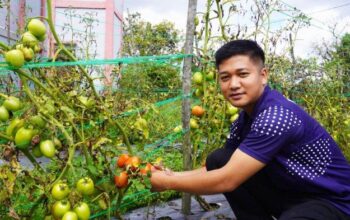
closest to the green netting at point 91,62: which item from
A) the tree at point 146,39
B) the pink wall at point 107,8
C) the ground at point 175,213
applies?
the ground at point 175,213

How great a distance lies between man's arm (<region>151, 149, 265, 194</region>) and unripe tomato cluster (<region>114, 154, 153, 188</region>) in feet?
0.35

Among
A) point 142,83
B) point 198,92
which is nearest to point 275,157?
point 198,92

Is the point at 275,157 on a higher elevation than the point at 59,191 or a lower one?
higher

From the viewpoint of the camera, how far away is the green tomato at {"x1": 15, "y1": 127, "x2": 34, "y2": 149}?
1650mm

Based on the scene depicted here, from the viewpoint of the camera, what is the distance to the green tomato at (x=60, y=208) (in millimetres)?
1662

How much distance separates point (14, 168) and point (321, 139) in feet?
4.15

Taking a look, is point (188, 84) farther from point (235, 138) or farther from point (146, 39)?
point (146, 39)

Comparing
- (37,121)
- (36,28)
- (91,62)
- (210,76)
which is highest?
(36,28)

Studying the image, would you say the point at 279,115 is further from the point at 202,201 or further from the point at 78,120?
the point at 202,201

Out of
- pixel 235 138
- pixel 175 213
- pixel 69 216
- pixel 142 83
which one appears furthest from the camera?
pixel 142 83

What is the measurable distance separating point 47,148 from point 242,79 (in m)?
0.84

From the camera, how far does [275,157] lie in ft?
6.20

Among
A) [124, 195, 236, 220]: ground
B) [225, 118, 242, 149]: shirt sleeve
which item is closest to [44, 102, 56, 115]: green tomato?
[225, 118, 242, 149]: shirt sleeve

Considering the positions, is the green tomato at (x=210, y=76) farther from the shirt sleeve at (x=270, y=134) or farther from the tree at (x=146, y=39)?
the tree at (x=146, y=39)
